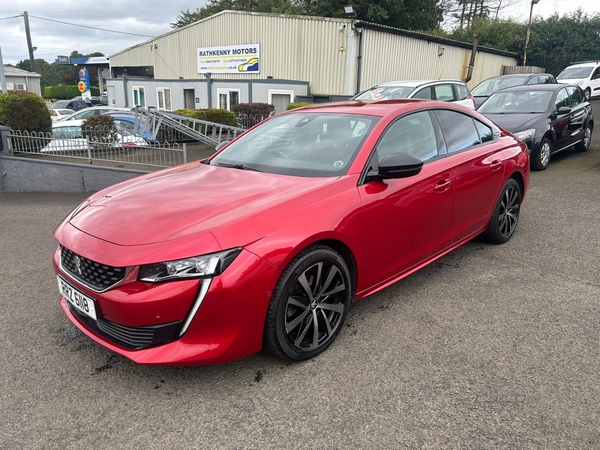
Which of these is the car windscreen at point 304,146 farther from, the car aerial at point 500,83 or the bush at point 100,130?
the car aerial at point 500,83

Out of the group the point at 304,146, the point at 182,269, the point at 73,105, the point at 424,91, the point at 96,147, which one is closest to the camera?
the point at 182,269

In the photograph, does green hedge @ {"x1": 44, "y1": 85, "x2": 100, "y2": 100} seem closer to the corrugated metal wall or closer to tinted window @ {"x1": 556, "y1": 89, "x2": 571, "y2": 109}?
the corrugated metal wall

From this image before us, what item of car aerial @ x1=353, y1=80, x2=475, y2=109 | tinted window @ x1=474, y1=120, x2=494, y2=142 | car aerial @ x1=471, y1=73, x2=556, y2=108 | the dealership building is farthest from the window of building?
tinted window @ x1=474, y1=120, x2=494, y2=142

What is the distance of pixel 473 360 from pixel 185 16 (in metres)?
57.7

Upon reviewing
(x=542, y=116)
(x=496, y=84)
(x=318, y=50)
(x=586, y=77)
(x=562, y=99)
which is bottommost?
(x=542, y=116)

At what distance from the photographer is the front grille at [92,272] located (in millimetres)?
2379

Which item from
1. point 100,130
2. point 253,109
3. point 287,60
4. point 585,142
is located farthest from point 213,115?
point 585,142

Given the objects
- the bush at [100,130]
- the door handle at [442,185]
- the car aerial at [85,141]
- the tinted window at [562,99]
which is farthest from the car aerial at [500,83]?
the door handle at [442,185]

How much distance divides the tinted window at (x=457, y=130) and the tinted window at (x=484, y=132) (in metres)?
0.07

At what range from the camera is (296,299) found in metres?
2.65

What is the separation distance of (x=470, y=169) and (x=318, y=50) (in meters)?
16.4

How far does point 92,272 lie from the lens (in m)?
2.49

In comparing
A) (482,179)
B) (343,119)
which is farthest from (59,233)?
(482,179)

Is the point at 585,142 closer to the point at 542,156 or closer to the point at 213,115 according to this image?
the point at 542,156
